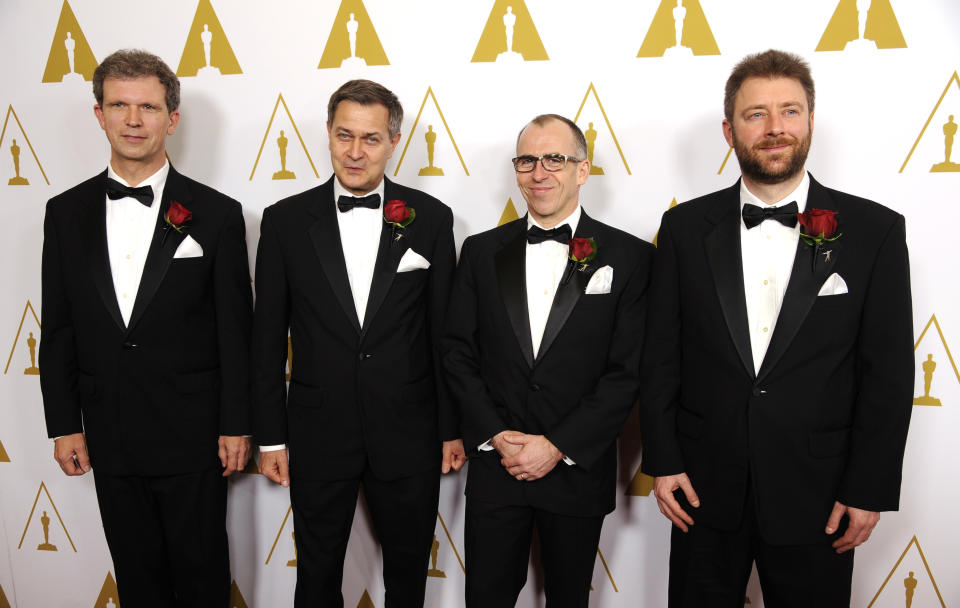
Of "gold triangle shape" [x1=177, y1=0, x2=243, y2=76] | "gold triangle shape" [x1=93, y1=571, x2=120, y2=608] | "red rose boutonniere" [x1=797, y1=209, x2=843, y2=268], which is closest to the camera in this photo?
"red rose boutonniere" [x1=797, y1=209, x2=843, y2=268]

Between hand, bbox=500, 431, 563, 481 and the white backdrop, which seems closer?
hand, bbox=500, 431, 563, 481

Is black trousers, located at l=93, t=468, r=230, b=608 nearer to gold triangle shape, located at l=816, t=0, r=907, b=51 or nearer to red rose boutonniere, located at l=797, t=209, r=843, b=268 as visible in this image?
red rose boutonniere, located at l=797, t=209, r=843, b=268

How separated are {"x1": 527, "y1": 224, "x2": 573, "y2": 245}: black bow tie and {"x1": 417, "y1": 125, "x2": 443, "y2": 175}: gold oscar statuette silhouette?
0.62m

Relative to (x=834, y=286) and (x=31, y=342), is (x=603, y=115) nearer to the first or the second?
(x=834, y=286)

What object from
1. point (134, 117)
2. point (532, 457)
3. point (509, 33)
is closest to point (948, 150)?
point (509, 33)

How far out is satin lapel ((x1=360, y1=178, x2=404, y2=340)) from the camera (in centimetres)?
192

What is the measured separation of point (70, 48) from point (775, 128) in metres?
2.53

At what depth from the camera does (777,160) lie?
1.67m

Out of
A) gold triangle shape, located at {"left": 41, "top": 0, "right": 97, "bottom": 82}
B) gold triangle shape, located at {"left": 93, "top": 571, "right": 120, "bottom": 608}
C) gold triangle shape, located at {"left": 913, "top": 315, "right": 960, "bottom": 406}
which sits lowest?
gold triangle shape, located at {"left": 93, "top": 571, "right": 120, "bottom": 608}

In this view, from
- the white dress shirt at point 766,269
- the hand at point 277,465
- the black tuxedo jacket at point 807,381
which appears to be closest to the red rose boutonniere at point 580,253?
the black tuxedo jacket at point 807,381

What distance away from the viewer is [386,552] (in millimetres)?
2055

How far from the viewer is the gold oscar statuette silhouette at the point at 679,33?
215 centimetres

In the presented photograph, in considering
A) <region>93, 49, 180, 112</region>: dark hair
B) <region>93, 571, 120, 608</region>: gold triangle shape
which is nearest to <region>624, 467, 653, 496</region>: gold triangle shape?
<region>93, 49, 180, 112</region>: dark hair

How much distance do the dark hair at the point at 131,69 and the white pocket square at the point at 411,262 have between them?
931mm
